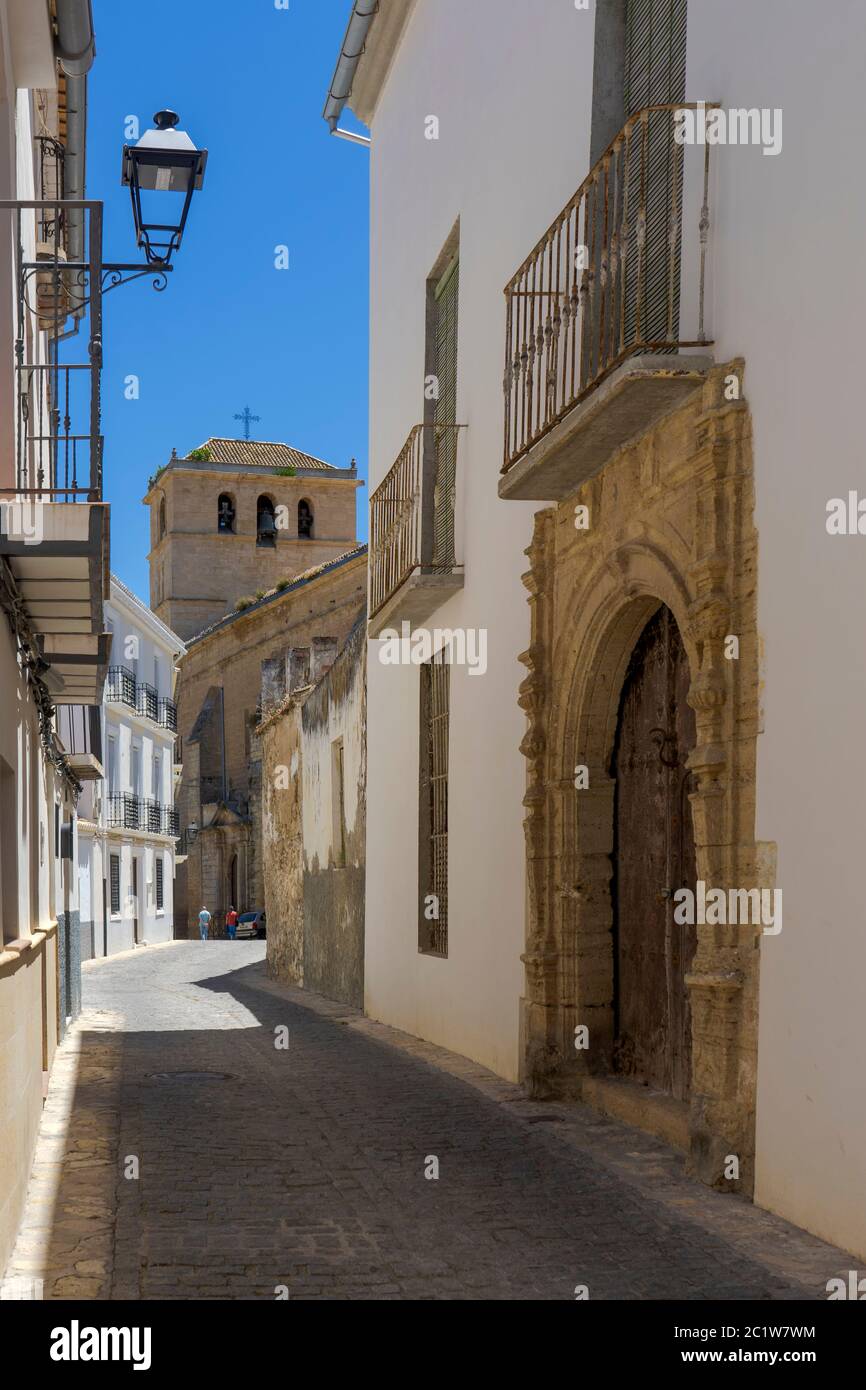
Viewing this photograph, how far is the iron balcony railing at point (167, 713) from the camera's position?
139 feet

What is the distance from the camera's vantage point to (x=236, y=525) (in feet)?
204

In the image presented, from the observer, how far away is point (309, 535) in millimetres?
63156

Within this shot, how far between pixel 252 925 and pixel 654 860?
36360 millimetres

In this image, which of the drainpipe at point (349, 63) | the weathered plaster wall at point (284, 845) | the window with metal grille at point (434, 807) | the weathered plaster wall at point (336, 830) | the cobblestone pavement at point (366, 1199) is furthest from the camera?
the weathered plaster wall at point (284, 845)

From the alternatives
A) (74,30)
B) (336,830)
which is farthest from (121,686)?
(74,30)

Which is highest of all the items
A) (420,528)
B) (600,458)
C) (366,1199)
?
(420,528)

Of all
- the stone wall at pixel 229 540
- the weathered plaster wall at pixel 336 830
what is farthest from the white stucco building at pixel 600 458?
the stone wall at pixel 229 540

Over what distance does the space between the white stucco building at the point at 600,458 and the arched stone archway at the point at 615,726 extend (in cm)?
4

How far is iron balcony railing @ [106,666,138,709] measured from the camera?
35612 millimetres

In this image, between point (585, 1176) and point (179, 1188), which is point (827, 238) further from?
point (179, 1188)

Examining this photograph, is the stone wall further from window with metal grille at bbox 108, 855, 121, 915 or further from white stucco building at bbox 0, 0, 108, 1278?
white stucco building at bbox 0, 0, 108, 1278

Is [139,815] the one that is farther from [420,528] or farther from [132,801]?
[420,528]

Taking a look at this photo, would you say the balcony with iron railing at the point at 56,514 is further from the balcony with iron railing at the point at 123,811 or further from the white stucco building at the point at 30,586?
the balcony with iron railing at the point at 123,811

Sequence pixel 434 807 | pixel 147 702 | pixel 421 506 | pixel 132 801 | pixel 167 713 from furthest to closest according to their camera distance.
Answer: pixel 167 713
pixel 147 702
pixel 132 801
pixel 434 807
pixel 421 506
